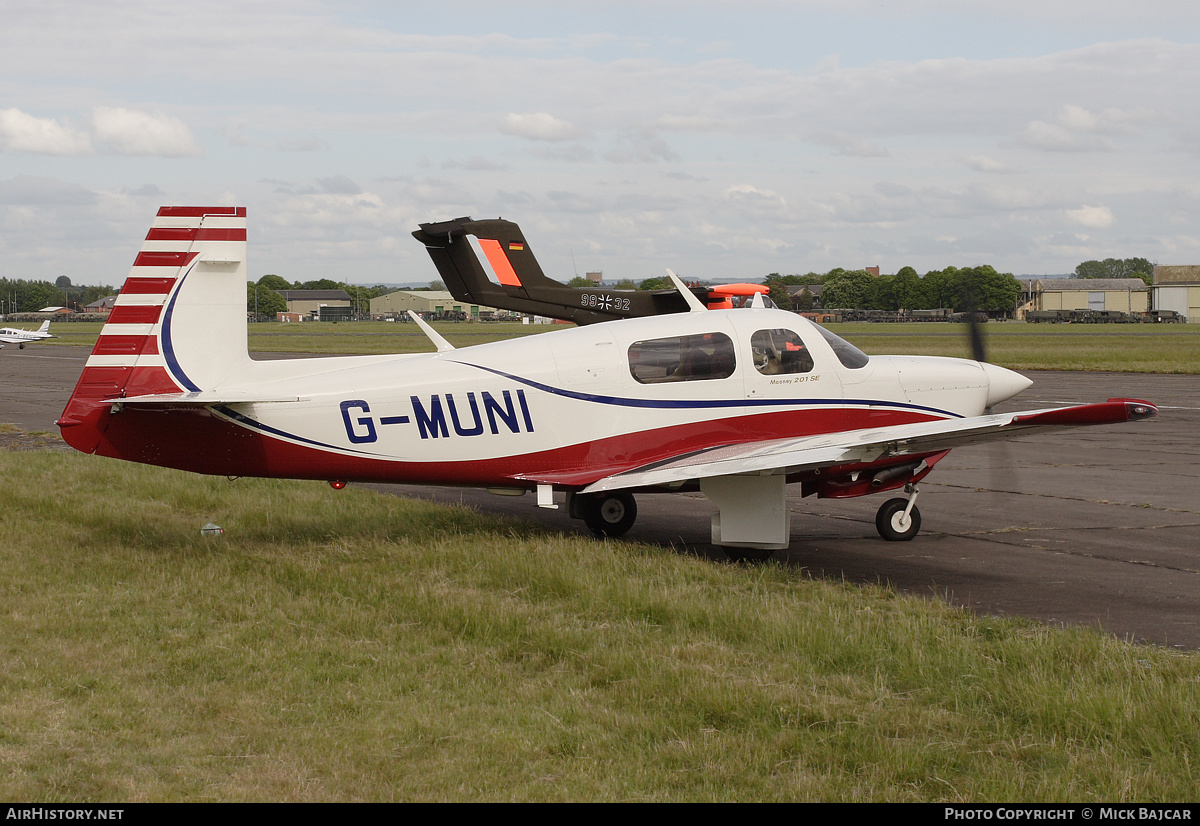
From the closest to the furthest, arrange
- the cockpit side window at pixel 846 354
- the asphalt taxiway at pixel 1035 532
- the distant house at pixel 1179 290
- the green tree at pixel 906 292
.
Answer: the asphalt taxiway at pixel 1035 532 < the cockpit side window at pixel 846 354 < the distant house at pixel 1179 290 < the green tree at pixel 906 292

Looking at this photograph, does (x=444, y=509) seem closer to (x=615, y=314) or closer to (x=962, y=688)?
(x=962, y=688)

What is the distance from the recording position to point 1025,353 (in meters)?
49.7

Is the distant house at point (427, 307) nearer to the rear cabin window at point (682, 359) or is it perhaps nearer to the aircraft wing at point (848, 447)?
the rear cabin window at point (682, 359)

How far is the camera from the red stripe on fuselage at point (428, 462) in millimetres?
9102

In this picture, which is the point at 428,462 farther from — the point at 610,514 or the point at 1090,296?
the point at 1090,296

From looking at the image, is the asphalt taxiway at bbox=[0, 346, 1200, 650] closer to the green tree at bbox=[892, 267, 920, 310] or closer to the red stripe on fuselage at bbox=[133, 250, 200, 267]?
the red stripe on fuselage at bbox=[133, 250, 200, 267]

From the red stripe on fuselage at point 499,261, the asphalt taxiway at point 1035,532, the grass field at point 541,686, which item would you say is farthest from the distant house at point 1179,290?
the grass field at point 541,686

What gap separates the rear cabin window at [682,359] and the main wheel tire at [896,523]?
2460 mm

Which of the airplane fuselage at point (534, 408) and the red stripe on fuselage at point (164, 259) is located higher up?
the red stripe on fuselage at point (164, 259)

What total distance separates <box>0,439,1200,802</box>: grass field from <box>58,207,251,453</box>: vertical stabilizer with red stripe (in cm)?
154

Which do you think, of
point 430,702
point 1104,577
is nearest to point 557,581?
point 430,702

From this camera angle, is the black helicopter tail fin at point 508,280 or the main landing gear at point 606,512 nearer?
the main landing gear at point 606,512

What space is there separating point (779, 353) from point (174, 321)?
18.6 ft

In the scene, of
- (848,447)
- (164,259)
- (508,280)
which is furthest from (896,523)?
(508,280)
